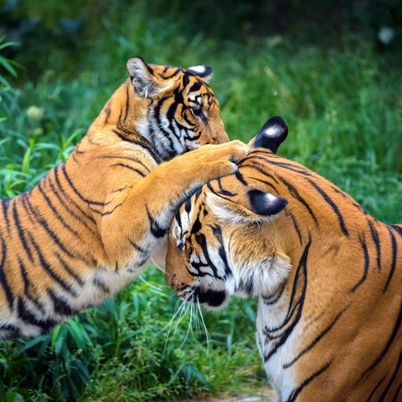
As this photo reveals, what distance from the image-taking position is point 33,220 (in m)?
4.33

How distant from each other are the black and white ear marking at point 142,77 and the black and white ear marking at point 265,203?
1.45 m

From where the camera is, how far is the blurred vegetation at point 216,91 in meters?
4.72

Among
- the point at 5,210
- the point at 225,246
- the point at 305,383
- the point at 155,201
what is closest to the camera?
the point at 305,383

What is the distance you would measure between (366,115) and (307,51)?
72.2 inches

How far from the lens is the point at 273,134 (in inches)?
139

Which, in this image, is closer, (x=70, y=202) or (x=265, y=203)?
(x=265, y=203)

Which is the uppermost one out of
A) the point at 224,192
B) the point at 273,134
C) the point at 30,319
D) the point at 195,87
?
the point at 195,87

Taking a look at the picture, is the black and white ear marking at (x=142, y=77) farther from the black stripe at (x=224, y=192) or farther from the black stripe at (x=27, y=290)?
the black stripe at (x=224, y=192)

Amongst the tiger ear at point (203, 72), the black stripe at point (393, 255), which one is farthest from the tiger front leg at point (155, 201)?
the tiger ear at point (203, 72)

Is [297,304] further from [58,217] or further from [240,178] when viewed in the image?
[58,217]

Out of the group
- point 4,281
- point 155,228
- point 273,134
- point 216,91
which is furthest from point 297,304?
point 216,91

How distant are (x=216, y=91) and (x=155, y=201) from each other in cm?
430

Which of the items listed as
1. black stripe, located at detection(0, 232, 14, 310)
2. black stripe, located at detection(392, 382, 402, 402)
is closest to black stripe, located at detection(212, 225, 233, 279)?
black stripe, located at detection(392, 382, 402, 402)

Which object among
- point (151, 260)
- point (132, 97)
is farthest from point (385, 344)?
Answer: point (132, 97)
